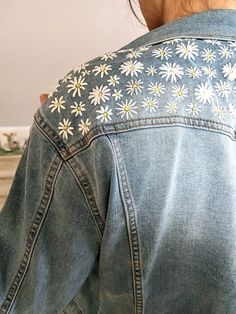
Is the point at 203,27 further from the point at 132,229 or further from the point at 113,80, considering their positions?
the point at 132,229

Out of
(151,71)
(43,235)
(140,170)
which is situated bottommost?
(43,235)

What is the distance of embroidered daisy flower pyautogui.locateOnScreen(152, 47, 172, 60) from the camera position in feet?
1.49

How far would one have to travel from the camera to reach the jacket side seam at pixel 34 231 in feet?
1.54

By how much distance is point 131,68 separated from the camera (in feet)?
1.46

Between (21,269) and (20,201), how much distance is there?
96 mm

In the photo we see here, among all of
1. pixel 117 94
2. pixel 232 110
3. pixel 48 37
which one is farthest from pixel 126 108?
pixel 48 37

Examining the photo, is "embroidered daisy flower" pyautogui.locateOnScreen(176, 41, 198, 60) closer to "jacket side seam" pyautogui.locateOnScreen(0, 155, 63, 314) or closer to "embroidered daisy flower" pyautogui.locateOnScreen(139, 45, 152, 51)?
"embroidered daisy flower" pyautogui.locateOnScreen(139, 45, 152, 51)

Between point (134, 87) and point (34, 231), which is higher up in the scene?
point (134, 87)

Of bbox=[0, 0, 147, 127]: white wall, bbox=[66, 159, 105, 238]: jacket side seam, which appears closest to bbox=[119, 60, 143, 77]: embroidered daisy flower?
bbox=[66, 159, 105, 238]: jacket side seam

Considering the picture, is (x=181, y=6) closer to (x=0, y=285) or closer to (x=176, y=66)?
(x=176, y=66)

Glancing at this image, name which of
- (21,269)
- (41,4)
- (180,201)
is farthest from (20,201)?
(41,4)

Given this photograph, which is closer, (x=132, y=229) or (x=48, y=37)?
(x=132, y=229)

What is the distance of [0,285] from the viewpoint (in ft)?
1.86

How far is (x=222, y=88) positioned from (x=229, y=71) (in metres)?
0.02
